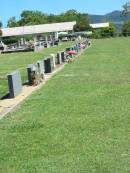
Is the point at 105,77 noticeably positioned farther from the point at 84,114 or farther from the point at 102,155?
the point at 102,155

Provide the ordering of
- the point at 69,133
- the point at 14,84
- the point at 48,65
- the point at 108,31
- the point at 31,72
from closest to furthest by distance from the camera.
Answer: the point at 69,133 → the point at 14,84 → the point at 31,72 → the point at 48,65 → the point at 108,31

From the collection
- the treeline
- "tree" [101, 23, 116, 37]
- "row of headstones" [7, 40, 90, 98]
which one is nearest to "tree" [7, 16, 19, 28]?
the treeline

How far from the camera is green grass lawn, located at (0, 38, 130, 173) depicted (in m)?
8.27

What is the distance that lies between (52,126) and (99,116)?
4.22 ft

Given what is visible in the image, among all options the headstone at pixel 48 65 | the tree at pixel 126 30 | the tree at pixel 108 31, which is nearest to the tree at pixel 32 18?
the tree at pixel 108 31

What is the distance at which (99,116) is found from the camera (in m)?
12.1

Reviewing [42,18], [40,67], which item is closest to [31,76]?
[40,67]

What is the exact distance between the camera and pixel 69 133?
10.4m

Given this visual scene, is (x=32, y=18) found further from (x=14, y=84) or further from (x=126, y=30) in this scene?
(x=14, y=84)

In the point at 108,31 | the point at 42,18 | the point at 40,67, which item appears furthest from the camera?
the point at 42,18

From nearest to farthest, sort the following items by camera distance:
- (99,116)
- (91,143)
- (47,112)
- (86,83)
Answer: (91,143)
(99,116)
(47,112)
(86,83)

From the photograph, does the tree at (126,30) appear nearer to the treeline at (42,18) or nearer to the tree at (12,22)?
the treeline at (42,18)

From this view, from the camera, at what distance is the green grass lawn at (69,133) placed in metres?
8.27

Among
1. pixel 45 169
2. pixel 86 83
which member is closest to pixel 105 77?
pixel 86 83
